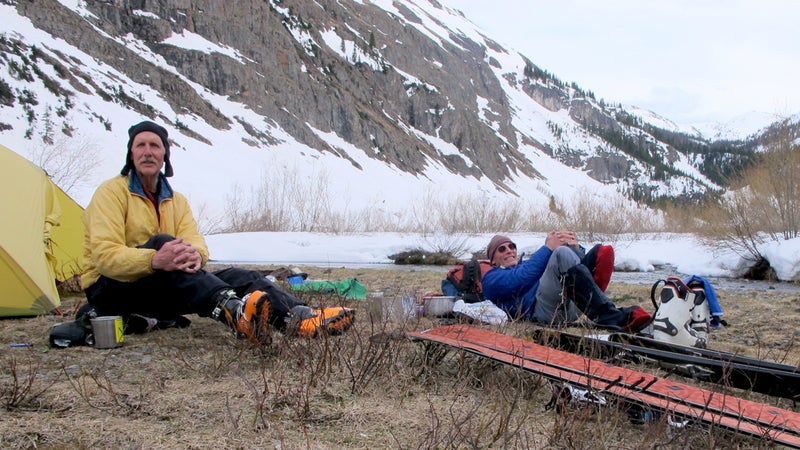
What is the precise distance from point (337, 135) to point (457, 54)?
65.1 meters

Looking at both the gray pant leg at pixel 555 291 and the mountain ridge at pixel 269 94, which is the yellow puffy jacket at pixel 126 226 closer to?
the gray pant leg at pixel 555 291

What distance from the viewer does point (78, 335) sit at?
11.2 ft

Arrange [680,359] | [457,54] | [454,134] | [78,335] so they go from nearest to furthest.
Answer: [680,359] < [78,335] < [454,134] < [457,54]

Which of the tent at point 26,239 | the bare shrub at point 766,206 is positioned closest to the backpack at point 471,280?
the tent at point 26,239

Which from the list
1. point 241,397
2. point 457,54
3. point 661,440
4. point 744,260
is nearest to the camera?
point 661,440

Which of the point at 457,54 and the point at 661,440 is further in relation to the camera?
the point at 457,54

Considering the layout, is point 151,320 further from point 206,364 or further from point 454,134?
point 454,134

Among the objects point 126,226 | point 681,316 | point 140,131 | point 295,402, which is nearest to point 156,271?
point 126,226

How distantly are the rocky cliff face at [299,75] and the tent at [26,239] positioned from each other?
33591mm

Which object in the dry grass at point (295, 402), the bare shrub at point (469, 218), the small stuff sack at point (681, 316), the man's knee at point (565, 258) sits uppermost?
the bare shrub at point (469, 218)

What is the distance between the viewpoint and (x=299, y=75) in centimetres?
5316

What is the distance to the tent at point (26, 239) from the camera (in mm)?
4254

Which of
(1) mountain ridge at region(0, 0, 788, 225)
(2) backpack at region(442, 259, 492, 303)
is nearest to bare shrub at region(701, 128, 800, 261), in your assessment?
(1) mountain ridge at region(0, 0, 788, 225)

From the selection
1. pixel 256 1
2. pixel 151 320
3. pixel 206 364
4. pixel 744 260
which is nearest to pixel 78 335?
pixel 151 320
